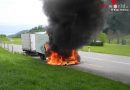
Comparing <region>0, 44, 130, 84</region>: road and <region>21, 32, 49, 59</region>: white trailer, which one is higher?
<region>21, 32, 49, 59</region>: white trailer

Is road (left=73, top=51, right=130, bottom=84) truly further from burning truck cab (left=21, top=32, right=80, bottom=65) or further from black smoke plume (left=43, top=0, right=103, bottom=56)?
black smoke plume (left=43, top=0, right=103, bottom=56)

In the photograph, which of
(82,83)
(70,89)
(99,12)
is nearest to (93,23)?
(99,12)

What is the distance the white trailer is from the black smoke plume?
22.0 ft

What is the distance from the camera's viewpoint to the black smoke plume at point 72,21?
848 inches

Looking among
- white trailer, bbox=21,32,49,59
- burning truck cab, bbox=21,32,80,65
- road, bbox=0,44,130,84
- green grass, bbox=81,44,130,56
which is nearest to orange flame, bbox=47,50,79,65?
burning truck cab, bbox=21,32,80,65

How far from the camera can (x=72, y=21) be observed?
22906mm

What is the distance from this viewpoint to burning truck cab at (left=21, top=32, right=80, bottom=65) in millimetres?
26797

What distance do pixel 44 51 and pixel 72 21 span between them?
8535 millimetres

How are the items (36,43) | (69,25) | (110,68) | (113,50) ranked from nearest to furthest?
(69,25)
(110,68)
(36,43)
(113,50)

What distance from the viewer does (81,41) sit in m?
24.0

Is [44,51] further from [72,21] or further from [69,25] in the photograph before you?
[72,21]

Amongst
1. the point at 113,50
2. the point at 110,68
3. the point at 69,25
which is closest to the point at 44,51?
the point at 110,68

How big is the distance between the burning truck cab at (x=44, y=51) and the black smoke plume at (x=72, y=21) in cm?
82

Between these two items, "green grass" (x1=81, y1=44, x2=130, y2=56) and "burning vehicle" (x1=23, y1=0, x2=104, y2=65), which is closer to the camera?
"burning vehicle" (x1=23, y1=0, x2=104, y2=65)
